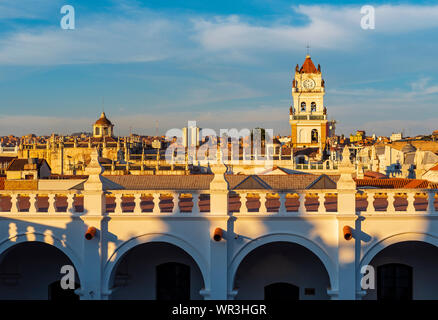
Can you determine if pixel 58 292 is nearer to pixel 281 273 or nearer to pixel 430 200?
pixel 281 273

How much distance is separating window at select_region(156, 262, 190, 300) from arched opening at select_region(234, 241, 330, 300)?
4.42 ft

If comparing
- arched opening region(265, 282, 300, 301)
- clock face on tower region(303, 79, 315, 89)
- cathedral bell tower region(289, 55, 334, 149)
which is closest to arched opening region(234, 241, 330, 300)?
arched opening region(265, 282, 300, 301)

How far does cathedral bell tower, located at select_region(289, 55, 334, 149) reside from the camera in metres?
113

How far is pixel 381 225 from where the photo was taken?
1157cm

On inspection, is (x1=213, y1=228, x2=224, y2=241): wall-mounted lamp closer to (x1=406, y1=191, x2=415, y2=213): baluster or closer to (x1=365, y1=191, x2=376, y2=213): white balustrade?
(x1=365, y1=191, x2=376, y2=213): white balustrade

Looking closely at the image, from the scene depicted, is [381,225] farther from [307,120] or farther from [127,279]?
[307,120]

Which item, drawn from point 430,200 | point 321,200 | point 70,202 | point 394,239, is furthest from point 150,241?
point 430,200

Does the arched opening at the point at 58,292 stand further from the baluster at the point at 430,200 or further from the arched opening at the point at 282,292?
the baluster at the point at 430,200

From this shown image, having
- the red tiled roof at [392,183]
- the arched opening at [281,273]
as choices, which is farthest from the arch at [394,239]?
the red tiled roof at [392,183]

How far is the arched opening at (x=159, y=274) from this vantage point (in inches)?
522

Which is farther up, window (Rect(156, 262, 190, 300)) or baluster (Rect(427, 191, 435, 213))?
baluster (Rect(427, 191, 435, 213))

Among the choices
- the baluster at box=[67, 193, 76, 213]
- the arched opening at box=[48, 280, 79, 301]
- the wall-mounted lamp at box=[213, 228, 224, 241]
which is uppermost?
the baluster at box=[67, 193, 76, 213]

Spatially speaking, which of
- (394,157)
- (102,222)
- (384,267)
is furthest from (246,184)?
(394,157)
